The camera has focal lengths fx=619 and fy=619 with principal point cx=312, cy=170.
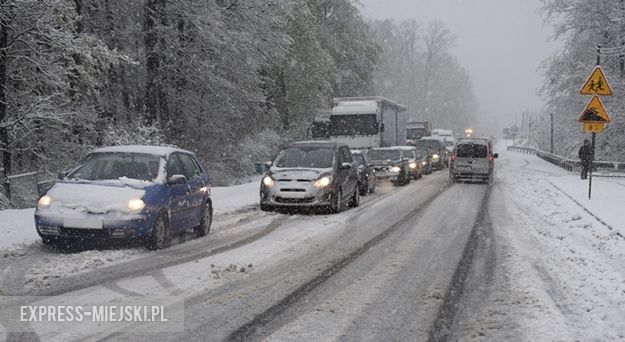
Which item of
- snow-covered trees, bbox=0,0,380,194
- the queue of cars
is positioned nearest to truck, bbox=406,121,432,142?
snow-covered trees, bbox=0,0,380,194

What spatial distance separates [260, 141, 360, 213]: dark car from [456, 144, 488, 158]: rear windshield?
1164 centimetres

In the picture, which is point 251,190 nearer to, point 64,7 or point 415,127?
point 64,7

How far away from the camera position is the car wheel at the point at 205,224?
36.4 feet

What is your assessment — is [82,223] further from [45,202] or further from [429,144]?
[429,144]

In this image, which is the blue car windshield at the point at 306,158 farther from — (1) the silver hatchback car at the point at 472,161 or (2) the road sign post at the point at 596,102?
(1) the silver hatchback car at the point at 472,161

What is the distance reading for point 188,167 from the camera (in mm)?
11234

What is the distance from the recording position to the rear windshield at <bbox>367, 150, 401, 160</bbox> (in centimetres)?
2602

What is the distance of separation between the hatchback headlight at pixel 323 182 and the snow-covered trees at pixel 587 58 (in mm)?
22262

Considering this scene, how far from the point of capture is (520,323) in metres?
5.79

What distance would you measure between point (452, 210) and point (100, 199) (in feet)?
32.0

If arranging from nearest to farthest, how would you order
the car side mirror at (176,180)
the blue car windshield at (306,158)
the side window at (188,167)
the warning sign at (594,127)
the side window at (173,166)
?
the car side mirror at (176,180), the side window at (173,166), the side window at (188,167), the blue car windshield at (306,158), the warning sign at (594,127)

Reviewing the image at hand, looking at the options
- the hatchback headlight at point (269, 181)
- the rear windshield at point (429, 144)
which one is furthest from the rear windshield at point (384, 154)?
the hatchback headlight at point (269, 181)

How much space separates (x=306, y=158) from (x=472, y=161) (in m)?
12.8

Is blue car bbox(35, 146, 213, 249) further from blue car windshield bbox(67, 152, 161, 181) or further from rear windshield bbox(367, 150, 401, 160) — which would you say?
rear windshield bbox(367, 150, 401, 160)
